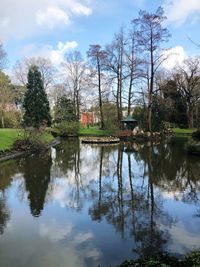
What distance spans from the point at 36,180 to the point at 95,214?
17.7ft

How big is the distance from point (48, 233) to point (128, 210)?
256 centimetres

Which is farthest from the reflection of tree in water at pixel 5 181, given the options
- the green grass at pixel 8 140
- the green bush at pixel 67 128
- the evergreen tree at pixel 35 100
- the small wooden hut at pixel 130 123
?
the green bush at pixel 67 128

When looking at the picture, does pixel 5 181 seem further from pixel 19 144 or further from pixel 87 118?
pixel 87 118

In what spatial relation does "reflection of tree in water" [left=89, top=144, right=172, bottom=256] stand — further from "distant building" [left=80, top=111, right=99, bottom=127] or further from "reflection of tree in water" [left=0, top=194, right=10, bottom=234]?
"distant building" [left=80, top=111, right=99, bottom=127]

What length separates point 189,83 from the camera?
5638 centimetres

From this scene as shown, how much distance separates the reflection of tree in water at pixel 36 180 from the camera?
10.1 meters

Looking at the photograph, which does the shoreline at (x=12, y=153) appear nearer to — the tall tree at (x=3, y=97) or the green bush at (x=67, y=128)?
the tall tree at (x=3, y=97)

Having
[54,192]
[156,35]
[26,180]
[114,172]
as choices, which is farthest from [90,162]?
[156,35]

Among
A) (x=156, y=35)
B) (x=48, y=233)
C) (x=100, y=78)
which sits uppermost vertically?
(x=156, y=35)

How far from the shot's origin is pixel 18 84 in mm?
56281

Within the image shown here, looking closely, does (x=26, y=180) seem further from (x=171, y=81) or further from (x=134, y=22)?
(x=171, y=81)

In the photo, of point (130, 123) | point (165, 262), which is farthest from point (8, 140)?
point (165, 262)

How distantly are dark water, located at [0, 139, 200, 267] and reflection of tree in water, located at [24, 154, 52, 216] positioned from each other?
1.2 inches

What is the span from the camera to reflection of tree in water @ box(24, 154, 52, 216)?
10078 millimetres
